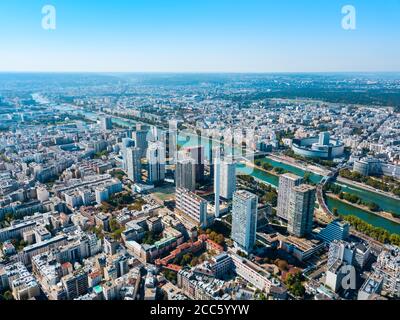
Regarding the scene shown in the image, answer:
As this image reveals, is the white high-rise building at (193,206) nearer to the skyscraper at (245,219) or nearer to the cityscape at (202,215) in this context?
the cityscape at (202,215)

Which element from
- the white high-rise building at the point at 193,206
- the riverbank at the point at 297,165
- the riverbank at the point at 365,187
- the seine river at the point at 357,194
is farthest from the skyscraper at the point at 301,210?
the riverbank at the point at 297,165

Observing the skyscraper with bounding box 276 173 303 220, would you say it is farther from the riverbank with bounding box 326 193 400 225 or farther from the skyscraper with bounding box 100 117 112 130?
the skyscraper with bounding box 100 117 112 130

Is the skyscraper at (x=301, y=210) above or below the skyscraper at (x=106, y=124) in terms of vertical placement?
below

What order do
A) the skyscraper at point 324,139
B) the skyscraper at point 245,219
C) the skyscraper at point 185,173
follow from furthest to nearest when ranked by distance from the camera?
1. the skyscraper at point 324,139
2. the skyscraper at point 185,173
3. the skyscraper at point 245,219

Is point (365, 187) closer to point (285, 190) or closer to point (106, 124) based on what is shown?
point (285, 190)

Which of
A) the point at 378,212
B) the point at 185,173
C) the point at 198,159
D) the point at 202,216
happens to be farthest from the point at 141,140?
the point at 378,212

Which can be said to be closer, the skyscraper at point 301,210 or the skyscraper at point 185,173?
the skyscraper at point 301,210
